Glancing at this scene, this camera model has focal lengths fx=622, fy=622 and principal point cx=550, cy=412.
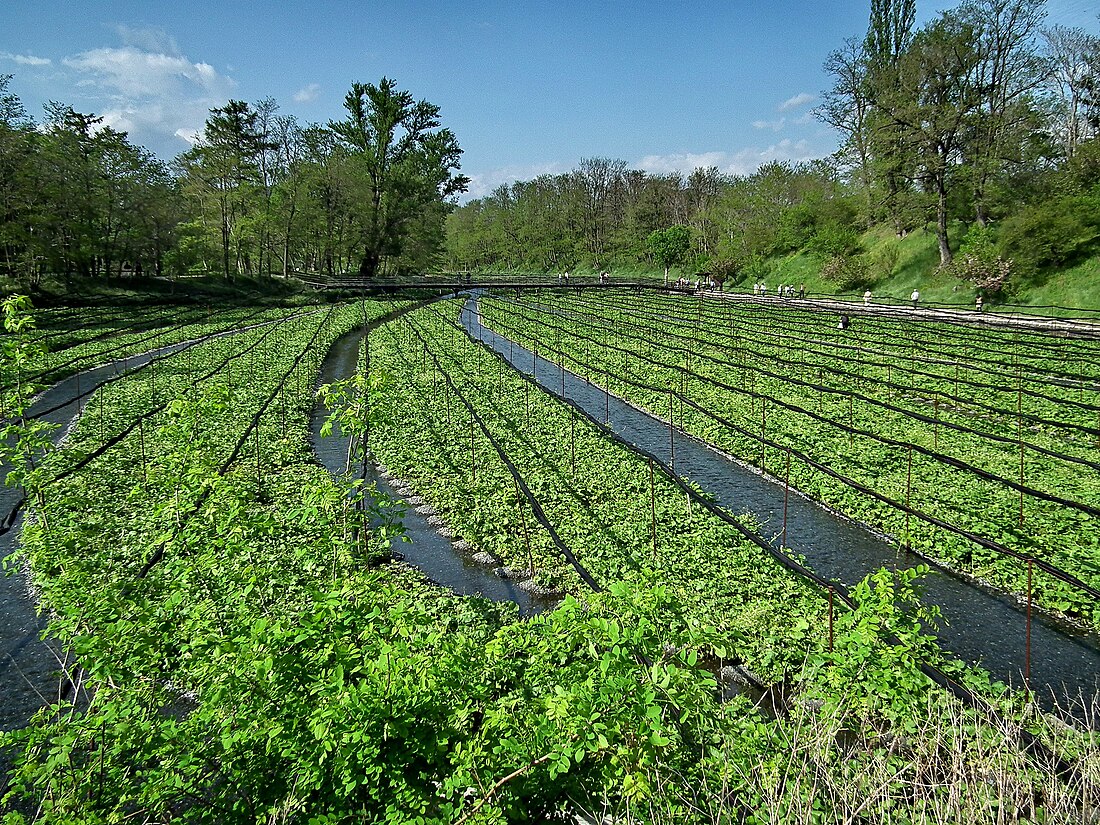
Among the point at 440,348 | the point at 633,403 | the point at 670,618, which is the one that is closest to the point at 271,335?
the point at 440,348

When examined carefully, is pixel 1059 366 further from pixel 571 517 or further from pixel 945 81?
pixel 945 81

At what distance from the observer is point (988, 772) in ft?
12.1

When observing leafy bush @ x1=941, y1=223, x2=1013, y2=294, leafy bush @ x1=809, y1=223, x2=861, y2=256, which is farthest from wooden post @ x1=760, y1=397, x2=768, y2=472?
leafy bush @ x1=809, y1=223, x2=861, y2=256

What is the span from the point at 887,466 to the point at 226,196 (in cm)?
5025

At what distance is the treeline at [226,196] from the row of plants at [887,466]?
33.1 meters

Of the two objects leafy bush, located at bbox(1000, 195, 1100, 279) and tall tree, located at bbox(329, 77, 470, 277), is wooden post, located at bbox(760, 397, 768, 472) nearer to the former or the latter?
leafy bush, located at bbox(1000, 195, 1100, 279)

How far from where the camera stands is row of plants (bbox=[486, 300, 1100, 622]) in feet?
31.8

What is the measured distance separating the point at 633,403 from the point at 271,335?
20827mm

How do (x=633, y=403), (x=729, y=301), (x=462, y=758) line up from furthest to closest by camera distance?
1. (x=729, y=301)
2. (x=633, y=403)
3. (x=462, y=758)

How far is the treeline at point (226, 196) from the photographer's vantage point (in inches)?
1373

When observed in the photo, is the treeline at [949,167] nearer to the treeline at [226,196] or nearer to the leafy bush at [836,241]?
the leafy bush at [836,241]

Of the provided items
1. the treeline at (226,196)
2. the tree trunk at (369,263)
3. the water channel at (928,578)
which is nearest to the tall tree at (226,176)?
the treeline at (226,196)

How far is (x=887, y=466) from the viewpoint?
13.2m

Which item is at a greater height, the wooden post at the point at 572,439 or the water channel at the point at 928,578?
the wooden post at the point at 572,439
